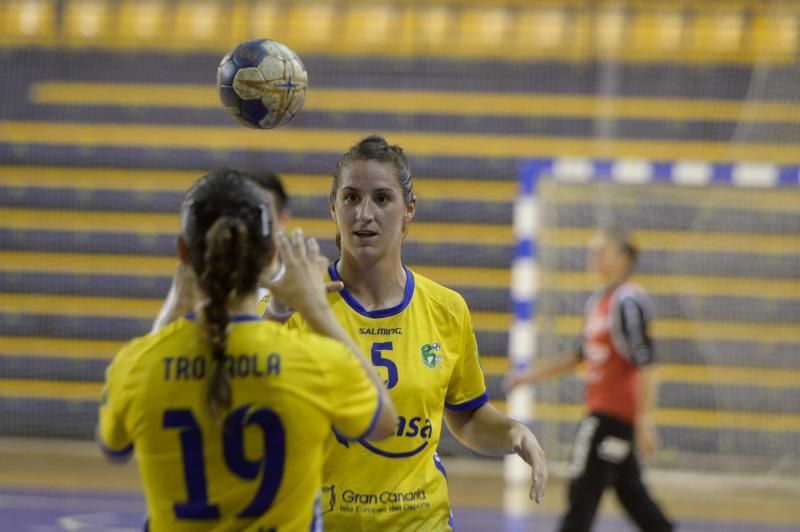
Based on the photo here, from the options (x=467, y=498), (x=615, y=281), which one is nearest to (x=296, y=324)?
(x=615, y=281)

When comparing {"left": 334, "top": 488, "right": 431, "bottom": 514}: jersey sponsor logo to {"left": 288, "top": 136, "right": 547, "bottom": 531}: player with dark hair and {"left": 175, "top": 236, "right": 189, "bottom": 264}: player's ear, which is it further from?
{"left": 175, "top": 236, "right": 189, "bottom": 264}: player's ear

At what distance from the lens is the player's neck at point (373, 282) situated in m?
3.18

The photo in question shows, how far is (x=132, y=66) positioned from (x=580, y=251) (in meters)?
5.28

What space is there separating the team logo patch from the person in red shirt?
3.26 meters

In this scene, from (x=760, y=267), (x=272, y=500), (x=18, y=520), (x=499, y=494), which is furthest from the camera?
(x=760, y=267)

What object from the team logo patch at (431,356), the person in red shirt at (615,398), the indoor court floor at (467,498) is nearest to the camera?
the team logo patch at (431,356)

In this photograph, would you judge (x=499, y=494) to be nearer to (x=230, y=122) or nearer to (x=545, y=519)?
(x=545, y=519)

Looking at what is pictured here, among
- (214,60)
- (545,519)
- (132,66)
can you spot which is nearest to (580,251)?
(545,519)

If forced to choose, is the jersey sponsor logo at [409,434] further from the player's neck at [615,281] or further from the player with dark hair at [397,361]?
the player's neck at [615,281]

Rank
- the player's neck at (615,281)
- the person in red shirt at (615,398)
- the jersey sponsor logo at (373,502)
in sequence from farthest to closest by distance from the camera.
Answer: the player's neck at (615,281), the person in red shirt at (615,398), the jersey sponsor logo at (373,502)

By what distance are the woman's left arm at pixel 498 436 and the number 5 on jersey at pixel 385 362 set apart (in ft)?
1.13

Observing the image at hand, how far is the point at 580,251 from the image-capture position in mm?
11227

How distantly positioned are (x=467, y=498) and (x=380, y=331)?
642 centimetres

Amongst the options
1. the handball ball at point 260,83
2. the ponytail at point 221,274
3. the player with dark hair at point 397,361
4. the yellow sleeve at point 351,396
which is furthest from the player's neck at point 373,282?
the ponytail at point 221,274
